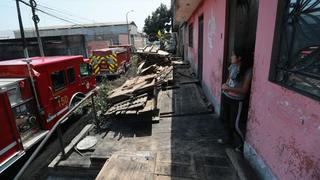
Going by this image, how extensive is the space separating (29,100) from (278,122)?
194 inches

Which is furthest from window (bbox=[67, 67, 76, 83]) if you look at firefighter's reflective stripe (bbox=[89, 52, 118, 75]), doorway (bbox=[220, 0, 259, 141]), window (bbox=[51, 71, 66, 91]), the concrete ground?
firefighter's reflective stripe (bbox=[89, 52, 118, 75])

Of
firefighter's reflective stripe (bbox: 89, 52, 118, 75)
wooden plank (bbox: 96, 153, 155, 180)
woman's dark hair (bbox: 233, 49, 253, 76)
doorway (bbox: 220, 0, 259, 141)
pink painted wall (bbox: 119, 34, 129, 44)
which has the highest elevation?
pink painted wall (bbox: 119, 34, 129, 44)

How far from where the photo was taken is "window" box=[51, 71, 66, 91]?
5.18 m

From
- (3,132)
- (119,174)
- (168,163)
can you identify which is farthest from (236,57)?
(3,132)

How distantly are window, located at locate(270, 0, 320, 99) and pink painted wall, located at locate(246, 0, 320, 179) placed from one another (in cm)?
10

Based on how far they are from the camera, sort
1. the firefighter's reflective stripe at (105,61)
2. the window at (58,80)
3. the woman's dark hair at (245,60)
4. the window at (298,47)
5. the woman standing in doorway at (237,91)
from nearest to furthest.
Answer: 1. the window at (298,47)
2. the woman standing in doorway at (237,91)
3. the woman's dark hair at (245,60)
4. the window at (58,80)
5. the firefighter's reflective stripe at (105,61)

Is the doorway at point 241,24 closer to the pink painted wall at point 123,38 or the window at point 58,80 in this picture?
the window at point 58,80

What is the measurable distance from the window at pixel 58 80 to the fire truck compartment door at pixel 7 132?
5.16 feet

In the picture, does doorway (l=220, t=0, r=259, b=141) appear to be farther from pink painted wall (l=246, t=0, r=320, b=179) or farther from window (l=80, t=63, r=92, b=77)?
window (l=80, t=63, r=92, b=77)

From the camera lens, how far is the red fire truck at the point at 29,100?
3.66 metres

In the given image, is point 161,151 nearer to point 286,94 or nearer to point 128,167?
point 128,167

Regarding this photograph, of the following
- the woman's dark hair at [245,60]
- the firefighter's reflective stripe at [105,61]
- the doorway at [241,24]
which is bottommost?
the firefighter's reflective stripe at [105,61]

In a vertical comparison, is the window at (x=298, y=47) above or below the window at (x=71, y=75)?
above

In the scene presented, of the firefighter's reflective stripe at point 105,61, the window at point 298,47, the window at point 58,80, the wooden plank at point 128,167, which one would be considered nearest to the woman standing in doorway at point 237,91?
the window at point 298,47
